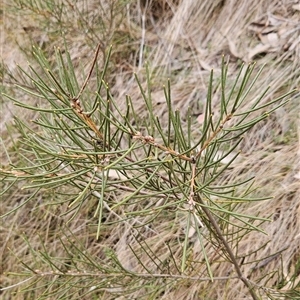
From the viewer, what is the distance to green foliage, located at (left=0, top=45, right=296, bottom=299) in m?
0.80

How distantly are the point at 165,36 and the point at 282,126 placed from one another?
100 cm

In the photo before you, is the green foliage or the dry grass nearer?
the green foliage

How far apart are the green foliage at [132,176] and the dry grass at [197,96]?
48mm

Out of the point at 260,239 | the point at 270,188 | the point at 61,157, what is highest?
the point at 61,157

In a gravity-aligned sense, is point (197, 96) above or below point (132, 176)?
below

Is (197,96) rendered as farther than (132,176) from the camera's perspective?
Yes

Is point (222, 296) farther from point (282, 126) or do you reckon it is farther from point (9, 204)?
point (9, 204)

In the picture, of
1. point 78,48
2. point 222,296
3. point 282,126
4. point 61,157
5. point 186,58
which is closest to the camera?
point 61,157

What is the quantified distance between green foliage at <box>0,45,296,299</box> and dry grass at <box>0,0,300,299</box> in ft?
0.16

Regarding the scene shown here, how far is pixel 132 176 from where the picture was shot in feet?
4.36

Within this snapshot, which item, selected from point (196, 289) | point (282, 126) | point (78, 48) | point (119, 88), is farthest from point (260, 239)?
point (78, 48)

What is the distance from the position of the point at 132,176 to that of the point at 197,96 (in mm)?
1224

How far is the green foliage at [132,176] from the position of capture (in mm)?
798

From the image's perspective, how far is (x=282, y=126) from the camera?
2.06 metres
